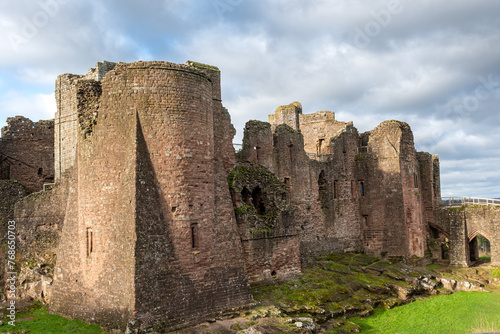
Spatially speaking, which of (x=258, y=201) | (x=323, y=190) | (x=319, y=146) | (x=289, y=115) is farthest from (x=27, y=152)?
(x=319, y=146)

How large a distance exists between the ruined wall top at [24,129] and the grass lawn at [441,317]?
18.9m

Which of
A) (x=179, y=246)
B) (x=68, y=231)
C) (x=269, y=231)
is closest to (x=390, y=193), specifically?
(x=269, y=231)

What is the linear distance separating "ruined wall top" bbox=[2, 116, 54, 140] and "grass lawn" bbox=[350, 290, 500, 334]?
18.9 meters

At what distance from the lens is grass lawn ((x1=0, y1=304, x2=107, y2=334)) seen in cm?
1321

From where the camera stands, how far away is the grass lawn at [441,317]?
16578 millimetres

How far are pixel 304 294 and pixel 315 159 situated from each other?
1140 centimetres

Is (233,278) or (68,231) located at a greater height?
(68,231)

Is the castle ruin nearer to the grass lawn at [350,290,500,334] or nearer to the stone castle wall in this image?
the stone castle wall

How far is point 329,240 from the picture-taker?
2697 cm

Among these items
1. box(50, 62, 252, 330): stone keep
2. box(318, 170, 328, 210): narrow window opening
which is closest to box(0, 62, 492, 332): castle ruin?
box(50, 62, 252, 330): stone keep

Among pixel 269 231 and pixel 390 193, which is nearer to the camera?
pixel 269 231

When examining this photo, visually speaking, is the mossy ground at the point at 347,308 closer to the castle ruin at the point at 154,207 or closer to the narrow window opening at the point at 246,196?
the castle ruin at the point at 154,207

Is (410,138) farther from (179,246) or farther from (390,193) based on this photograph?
(179,246)

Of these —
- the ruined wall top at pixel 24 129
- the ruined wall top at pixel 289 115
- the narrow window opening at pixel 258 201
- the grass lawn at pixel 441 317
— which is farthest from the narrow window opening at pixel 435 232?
the ruined wall top at pixel 24 129
